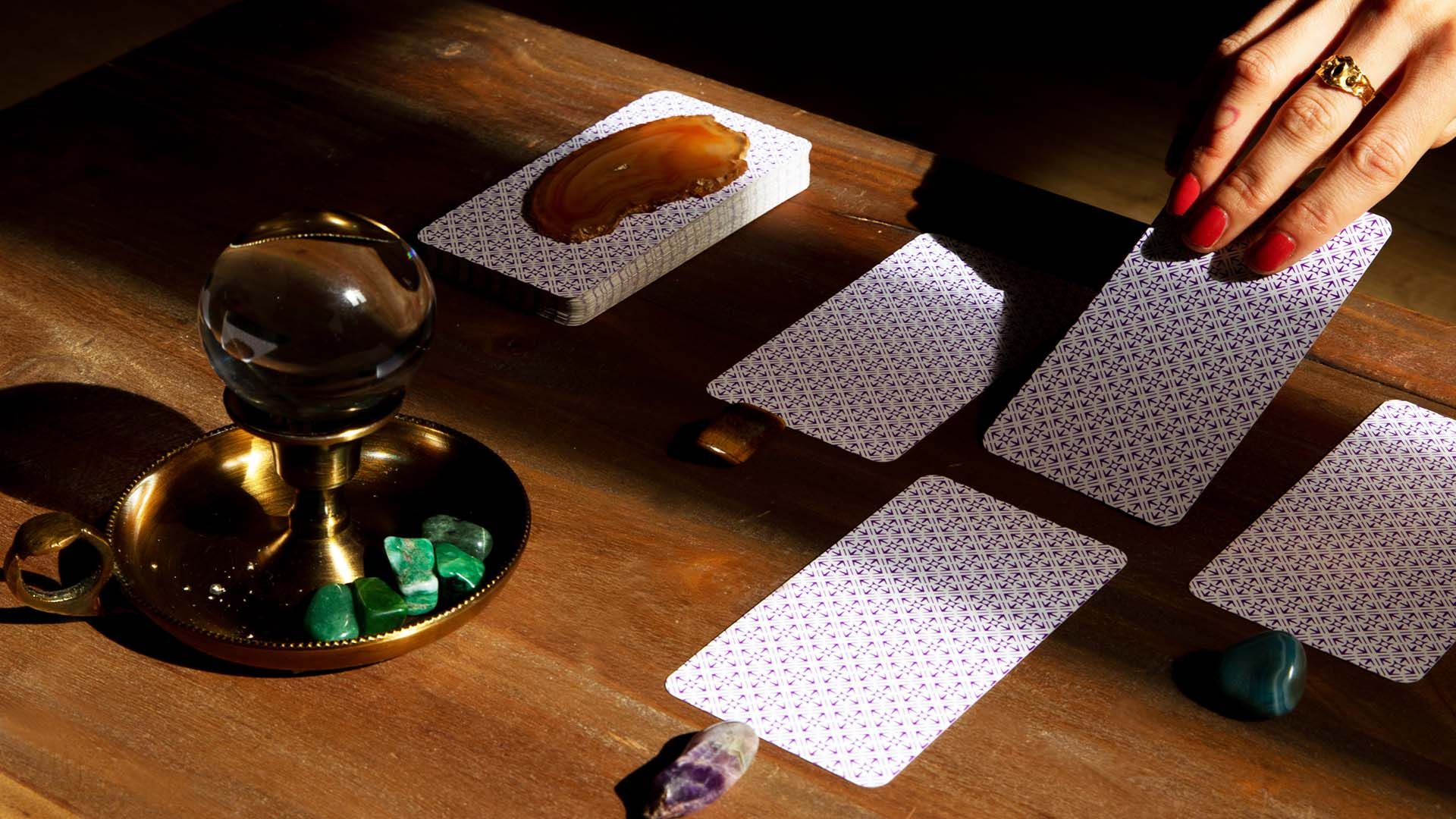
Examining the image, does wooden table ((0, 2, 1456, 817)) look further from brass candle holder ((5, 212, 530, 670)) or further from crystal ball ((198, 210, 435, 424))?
crystal ball ((198, 210, 435, 424))

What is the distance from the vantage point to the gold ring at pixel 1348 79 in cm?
92

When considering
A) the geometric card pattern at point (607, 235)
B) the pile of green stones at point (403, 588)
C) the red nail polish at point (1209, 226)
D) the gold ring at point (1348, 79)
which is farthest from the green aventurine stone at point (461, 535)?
the gold ring at point (1348, 79)

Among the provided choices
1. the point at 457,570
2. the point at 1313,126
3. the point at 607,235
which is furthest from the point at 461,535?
the point at 1313,126

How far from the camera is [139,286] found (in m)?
0.93

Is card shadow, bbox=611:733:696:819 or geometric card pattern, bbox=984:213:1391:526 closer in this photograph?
card shadow, bbox=611:733:696:819

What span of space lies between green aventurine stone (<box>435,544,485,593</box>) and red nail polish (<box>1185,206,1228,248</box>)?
0.47 metres

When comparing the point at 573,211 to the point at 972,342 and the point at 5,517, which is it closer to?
the point at 972,342

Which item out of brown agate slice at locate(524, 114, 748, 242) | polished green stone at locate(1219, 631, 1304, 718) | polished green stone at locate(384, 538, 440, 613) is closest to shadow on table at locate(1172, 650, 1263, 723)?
polished green stone at locate(1219, 631, 1304, 718)

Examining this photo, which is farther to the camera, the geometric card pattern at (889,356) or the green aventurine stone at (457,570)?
the geometric card pattern at (889,356)

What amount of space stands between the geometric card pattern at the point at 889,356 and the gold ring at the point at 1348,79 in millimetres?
220

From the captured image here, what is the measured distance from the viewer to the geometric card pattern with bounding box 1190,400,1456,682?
2.40 feet

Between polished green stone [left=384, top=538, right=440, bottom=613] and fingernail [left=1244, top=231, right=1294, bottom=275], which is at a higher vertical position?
fingernail [left=1244, top=231, right=1294, bottom=275]

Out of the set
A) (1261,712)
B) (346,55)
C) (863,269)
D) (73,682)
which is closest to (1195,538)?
(1261,712)

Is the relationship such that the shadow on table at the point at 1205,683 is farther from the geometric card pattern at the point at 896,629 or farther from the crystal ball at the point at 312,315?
the crystal ball at the point at 312,315
